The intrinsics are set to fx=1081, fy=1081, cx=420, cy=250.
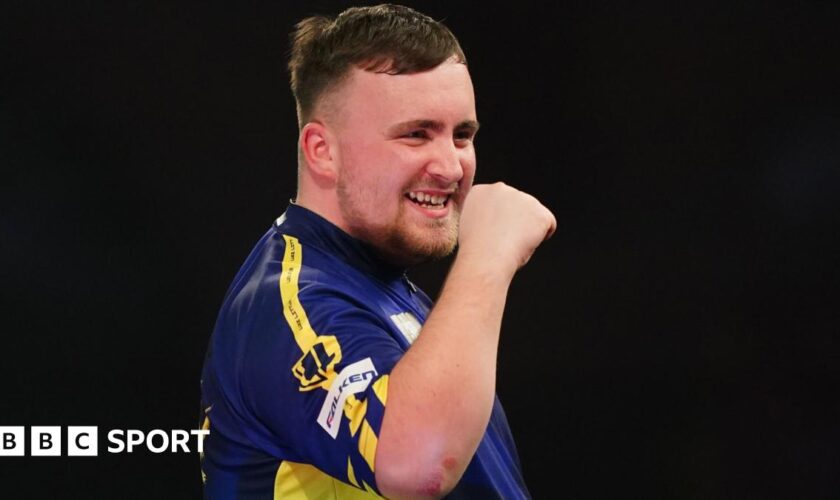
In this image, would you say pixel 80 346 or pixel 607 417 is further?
pixel 607 417

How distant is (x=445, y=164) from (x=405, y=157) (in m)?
0.05

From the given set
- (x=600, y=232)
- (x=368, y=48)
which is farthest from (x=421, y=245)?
(x=600, y=232)

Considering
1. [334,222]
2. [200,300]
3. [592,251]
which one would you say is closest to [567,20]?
[592,251]

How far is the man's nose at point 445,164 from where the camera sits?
4.43ft

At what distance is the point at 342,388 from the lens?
3.64 ft

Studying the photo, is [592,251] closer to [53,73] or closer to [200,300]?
[200,300]

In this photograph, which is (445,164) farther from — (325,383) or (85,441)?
(85,441)

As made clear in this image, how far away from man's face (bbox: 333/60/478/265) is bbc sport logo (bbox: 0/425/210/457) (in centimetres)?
98

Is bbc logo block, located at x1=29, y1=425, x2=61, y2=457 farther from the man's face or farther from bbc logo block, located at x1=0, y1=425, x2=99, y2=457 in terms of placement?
the man's face

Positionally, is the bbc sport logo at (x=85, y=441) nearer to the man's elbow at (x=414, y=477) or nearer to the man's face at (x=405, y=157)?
the man's face at (x=405, y=157)

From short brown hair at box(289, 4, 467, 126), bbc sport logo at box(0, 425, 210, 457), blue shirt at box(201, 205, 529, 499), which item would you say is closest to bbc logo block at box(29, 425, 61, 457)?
bbc sport logo at box(0, 425, 210, 457)

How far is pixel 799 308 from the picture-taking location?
2.41 m

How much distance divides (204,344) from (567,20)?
1.04 metres

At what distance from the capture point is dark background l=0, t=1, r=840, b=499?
2229mm
